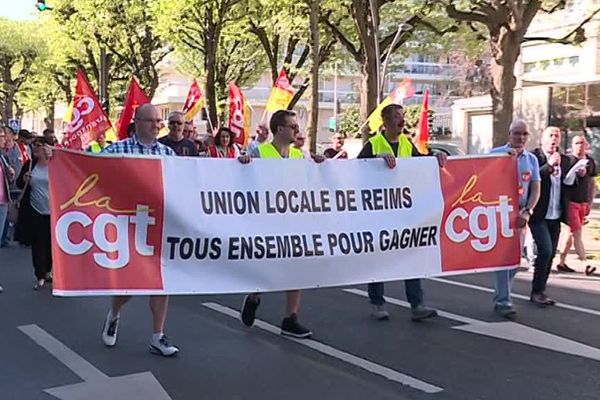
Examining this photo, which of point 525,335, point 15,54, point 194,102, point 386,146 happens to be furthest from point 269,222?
point 15,54

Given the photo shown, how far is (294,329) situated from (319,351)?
1.62 ft

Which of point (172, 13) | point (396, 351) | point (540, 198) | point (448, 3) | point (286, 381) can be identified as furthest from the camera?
point (172, 13)

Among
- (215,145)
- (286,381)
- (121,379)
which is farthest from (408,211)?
(215,145)

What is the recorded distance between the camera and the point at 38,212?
9.32m

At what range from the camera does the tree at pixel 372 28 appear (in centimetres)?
2234

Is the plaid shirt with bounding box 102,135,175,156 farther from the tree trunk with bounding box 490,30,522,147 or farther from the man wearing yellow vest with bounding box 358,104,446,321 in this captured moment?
the tree trunk with bounding box 490,30,522,147

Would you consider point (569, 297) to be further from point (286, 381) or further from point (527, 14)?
point (527, 14)

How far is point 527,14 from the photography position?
17.0m

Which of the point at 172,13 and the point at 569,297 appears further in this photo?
the point at 172,13


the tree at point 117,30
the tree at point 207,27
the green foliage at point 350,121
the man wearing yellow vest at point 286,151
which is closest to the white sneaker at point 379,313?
the man wearing yellow vest at point 286,151

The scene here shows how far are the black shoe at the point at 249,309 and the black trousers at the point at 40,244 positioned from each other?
3309 mm

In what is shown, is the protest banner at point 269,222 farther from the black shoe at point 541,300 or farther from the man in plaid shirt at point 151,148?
the black shoe at point 541,300

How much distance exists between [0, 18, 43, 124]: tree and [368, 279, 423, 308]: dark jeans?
49871 millimetres

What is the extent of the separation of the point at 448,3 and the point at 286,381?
14.9m
